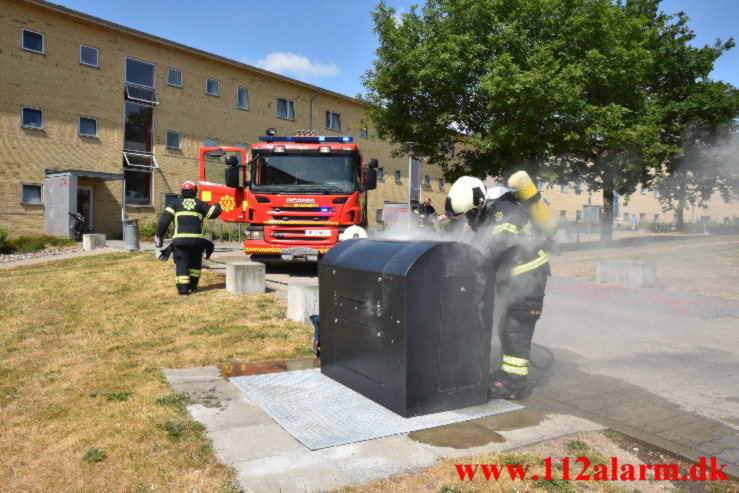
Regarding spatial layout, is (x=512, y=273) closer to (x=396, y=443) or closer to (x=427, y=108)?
(x=396, y=443)

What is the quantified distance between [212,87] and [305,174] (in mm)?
20125

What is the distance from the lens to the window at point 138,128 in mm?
25328

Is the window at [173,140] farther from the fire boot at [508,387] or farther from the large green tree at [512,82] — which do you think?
the fire boot at [508,387]

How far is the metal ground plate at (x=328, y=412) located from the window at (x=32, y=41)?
23.4 metres

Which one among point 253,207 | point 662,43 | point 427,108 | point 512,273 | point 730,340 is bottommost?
point 730,340

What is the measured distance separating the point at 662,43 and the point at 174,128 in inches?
942

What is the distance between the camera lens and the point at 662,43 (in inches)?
1053

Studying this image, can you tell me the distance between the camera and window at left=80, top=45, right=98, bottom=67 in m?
23.7

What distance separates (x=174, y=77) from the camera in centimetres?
2694

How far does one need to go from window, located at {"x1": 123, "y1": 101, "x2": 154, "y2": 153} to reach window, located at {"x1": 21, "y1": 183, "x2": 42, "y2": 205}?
4.24m

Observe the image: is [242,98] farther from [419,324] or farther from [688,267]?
[419,324]

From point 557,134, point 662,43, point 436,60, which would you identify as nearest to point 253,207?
point 436,60

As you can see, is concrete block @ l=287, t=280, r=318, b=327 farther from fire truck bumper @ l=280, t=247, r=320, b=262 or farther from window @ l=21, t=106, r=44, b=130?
window @ l=21, t=106, r=44, b=130

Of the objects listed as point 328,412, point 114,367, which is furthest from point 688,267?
point 114,367
